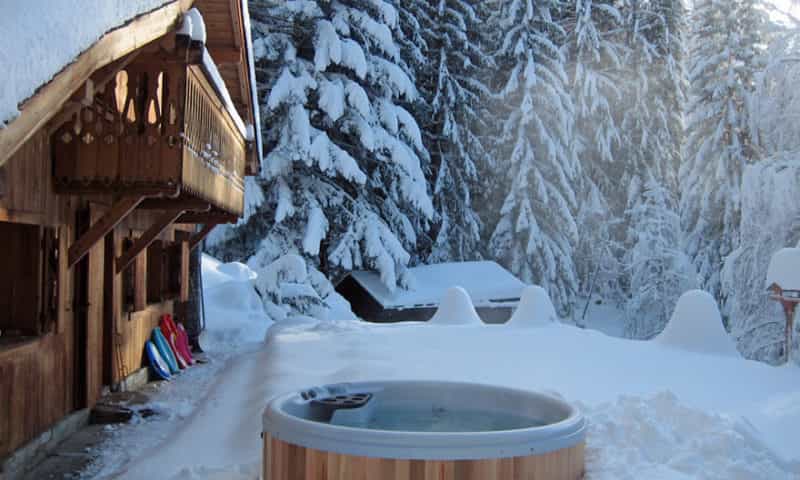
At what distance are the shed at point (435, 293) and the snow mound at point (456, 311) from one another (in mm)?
7588

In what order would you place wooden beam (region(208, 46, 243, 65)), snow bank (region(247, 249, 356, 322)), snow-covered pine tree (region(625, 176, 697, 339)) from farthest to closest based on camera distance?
snow-covered pine tree (region(625, 176, 697, 339)) < snow bank (region(247, 249, 356, 322)) < wooden beam (region(208, 46, 243, 65))

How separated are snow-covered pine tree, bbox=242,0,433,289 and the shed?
75 centimetres

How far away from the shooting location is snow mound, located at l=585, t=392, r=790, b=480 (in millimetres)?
5688

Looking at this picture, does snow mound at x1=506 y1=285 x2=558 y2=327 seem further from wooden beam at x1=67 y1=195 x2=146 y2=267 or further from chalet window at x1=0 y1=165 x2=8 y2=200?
chalet window at x1=0 y1=165 x2=8 y2=200

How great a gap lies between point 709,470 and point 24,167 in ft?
20.6

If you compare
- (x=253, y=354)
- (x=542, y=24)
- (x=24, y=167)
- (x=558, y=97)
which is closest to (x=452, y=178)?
(x=558, y=97)

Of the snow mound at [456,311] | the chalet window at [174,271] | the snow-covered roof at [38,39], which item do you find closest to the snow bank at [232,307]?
the chalet window at [174,271]

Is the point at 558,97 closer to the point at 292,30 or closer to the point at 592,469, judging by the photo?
the point at 292,30

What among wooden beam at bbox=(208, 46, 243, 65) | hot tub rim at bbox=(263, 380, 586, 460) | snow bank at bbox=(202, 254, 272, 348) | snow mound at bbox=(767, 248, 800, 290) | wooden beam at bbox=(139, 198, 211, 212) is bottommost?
snow bank at bbox=(202, 254, 272, 348)

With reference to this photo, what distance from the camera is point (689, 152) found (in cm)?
2714

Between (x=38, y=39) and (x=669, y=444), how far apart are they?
520cm

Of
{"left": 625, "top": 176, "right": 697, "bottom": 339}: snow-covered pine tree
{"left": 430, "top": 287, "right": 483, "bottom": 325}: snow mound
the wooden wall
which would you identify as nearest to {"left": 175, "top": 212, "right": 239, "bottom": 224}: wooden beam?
the wooden wall

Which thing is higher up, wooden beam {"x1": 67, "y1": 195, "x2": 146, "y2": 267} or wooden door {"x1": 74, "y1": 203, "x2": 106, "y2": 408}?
wooden beam {"x1": 67, "y1": 195, "x2": 146, "y2": 267}

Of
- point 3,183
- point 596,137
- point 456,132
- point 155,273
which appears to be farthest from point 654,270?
point 3,183
